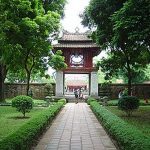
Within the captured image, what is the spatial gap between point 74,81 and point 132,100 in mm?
50492

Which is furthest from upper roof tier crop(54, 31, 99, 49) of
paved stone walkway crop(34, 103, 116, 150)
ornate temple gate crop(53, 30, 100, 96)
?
paved stone walkway crop(34, 103, 116, 150)

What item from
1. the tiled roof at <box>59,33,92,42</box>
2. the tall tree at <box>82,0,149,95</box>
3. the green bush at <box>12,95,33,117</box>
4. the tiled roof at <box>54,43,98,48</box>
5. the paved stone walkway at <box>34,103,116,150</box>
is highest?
the tiled roof at <box>59,33,92,42</box>

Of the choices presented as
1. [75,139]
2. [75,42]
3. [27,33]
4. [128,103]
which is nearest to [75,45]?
[75,42]

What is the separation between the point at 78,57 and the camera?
37.8 m

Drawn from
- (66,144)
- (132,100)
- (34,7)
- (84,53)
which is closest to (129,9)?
(132,100)

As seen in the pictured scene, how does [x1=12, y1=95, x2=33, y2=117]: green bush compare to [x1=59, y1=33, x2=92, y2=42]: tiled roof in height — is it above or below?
below

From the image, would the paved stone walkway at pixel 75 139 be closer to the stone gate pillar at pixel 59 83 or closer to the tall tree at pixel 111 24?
the tall tree at pixel 111 24

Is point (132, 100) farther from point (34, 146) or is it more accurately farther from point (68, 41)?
point (68, 41)

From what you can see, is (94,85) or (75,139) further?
(94,85)

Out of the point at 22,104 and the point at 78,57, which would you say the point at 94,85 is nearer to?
the point at 78,57

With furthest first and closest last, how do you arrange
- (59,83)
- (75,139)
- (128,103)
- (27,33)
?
(59,83)
(27,33)
(128,103)
(75,139)

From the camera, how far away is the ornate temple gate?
36.4 m

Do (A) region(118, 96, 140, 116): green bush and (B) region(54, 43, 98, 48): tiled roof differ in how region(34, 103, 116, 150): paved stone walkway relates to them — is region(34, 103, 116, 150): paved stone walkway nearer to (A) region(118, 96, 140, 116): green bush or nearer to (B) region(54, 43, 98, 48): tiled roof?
(A) region(118, 96, 140, 116): green bush

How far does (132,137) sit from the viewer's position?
880 cm
